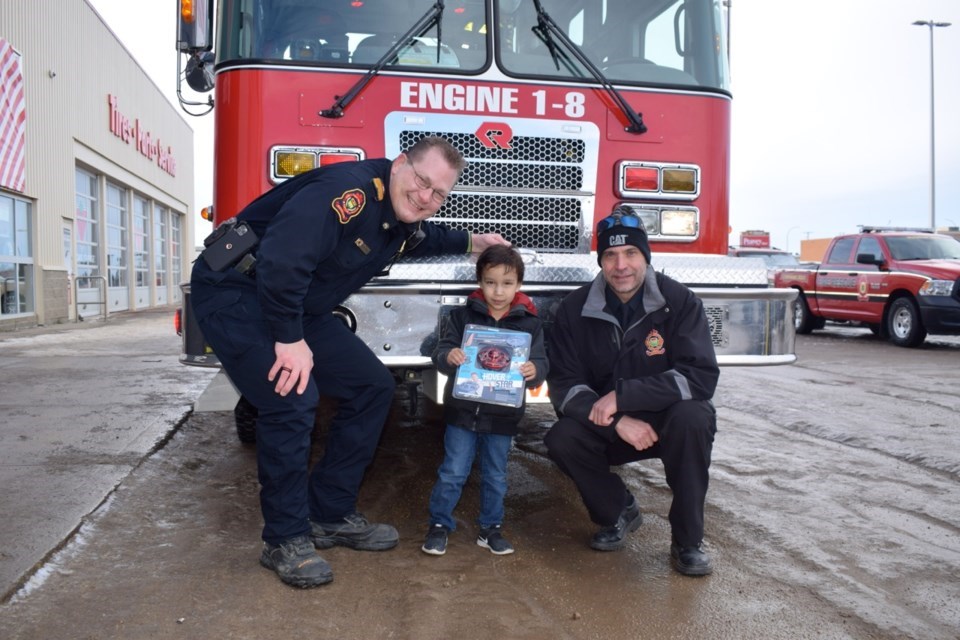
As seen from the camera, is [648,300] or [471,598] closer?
[471,598]

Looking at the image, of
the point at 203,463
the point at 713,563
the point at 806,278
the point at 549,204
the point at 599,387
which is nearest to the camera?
the point at 713,563

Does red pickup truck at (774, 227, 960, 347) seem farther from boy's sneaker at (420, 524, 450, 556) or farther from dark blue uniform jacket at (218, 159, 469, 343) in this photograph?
dark blue uniform jacket at (218, 159, 469, 343)

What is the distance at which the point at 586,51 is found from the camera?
4.73 meters

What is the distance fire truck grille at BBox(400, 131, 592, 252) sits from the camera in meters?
4.50

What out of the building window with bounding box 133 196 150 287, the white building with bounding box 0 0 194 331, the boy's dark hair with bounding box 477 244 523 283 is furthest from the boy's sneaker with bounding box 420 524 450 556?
the building window with bounding box 133 196 150 287


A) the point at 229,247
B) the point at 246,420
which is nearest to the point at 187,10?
the point at 229,247

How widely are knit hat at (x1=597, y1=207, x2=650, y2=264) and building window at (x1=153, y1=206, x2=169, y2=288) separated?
2675cm

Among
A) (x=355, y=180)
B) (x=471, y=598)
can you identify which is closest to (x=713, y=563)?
(x=471, y=598)

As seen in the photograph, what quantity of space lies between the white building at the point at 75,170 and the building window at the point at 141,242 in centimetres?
4

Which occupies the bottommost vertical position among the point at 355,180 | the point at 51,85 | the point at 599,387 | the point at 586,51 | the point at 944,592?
the point at 944,592

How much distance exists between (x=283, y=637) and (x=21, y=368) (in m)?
8.23

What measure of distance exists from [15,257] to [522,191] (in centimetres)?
1465

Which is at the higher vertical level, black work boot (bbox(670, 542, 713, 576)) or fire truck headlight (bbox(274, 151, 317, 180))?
fire truck headlight (bbox(274, 151, 317, 180))

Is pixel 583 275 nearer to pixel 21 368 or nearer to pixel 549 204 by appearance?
pixel 549 204
